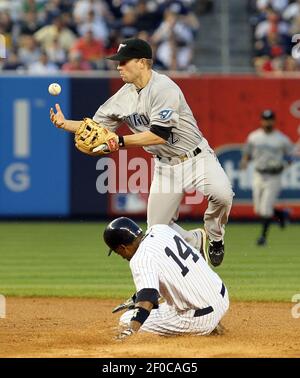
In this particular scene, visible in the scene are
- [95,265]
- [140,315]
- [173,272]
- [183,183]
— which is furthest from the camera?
[95,265]

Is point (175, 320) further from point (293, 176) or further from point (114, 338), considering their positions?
point (293, 176)

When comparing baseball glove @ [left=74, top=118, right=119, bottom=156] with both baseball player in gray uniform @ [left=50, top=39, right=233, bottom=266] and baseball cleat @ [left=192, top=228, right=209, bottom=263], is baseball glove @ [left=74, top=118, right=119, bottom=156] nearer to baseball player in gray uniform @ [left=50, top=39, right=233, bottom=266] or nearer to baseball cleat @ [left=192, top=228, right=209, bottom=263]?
baseball player in gray uniform @ [left=50, top=39, right=233, bottom=266]

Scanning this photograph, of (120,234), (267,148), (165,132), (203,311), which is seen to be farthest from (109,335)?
(267,148)

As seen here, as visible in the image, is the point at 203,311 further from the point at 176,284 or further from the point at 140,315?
the point at 140,315

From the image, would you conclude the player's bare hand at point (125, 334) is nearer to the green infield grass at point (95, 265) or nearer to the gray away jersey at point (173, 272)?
the gray away jersey at point (173, 272)

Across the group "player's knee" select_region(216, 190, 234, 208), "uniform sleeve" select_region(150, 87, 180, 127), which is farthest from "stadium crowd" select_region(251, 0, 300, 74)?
"uniform sleeve" select_region(150, 87, 180, 127)

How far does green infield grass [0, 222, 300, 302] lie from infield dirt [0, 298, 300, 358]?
0.82m

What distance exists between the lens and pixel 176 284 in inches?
301

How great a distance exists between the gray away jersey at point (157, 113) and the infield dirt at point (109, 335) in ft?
5.56

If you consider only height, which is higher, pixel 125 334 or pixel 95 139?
pixel 95 139

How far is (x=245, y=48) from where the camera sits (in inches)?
840

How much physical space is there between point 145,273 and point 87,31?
13.6 metres

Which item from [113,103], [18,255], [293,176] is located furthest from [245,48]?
[113,103]

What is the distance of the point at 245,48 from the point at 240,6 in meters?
0.91
